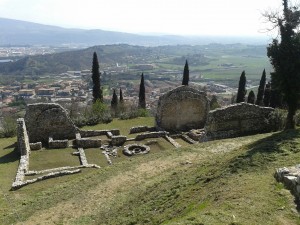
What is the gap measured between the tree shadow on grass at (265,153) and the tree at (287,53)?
22.2ft

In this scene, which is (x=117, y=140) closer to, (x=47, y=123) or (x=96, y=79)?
(x=47, y=123)

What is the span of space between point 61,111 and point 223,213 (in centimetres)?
2683

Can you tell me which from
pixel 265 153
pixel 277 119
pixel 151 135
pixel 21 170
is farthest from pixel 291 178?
pixel 151 135

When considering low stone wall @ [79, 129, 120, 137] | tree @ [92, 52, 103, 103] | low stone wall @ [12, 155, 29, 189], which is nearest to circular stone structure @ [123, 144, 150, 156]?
low stone wall @ [79, 129, 120, 137]

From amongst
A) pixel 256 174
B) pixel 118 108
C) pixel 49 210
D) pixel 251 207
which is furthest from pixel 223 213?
pixel 118 108

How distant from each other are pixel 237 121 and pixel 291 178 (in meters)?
21.1

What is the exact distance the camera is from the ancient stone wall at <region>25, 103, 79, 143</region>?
1314 inches

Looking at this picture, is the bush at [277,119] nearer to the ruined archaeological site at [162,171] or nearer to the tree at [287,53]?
the ruined archaeological site at [162,171]

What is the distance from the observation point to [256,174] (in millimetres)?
13836

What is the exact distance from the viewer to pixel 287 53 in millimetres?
24094

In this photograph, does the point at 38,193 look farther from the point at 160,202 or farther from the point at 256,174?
the point at 256,174

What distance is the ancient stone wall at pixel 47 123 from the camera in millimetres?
33375

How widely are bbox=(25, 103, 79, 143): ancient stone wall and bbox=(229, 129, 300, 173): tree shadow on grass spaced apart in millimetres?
21985

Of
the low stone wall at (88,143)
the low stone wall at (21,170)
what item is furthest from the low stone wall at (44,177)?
the low stone wall at (88,143)
